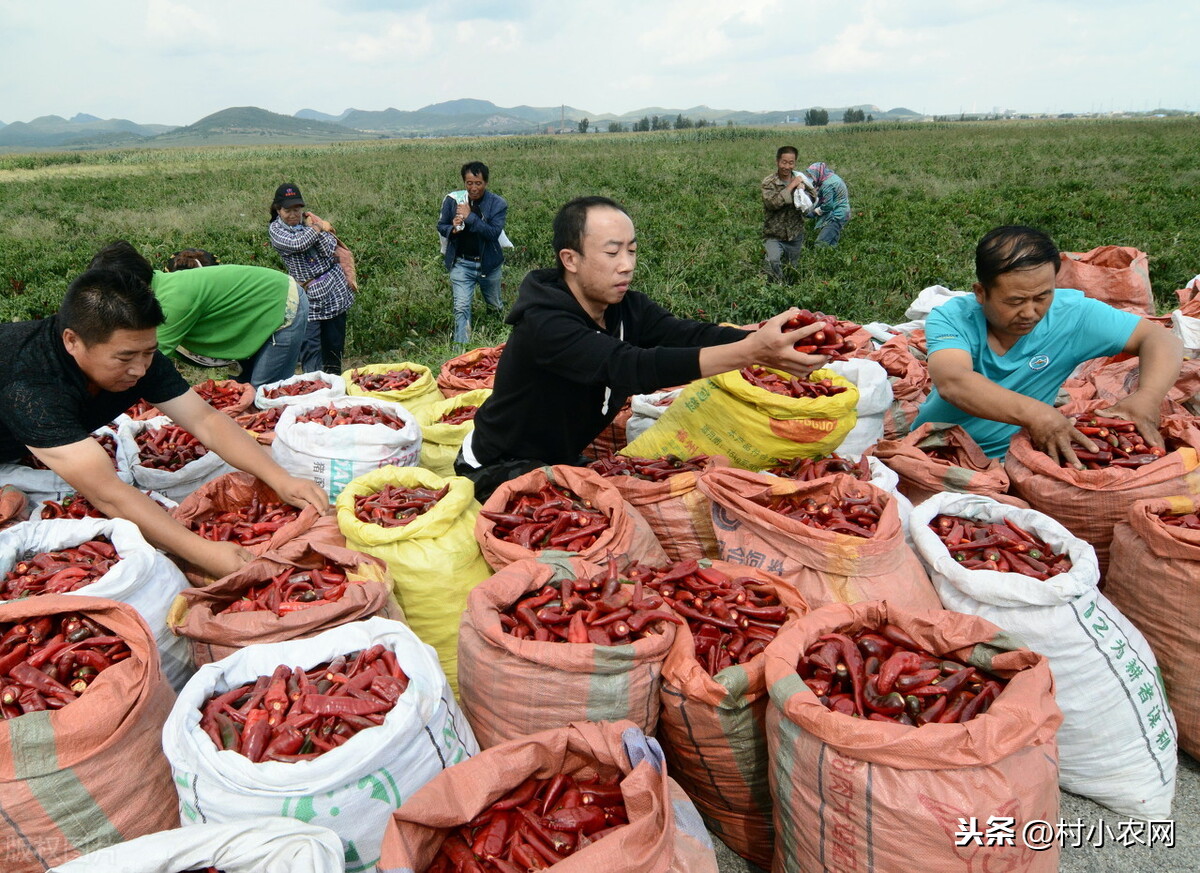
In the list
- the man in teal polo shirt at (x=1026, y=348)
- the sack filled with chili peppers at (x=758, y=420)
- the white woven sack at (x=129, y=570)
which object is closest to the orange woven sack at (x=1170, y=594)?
the man in teal polo shirt at (x=1026, y=348)

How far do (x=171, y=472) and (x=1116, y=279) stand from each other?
7.95m

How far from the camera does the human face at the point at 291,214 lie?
7941 mm

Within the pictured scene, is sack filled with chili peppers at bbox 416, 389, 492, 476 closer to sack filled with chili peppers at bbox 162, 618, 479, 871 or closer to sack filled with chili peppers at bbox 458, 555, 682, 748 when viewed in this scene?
sack filled with chili peppers at bbox 458, 555, 682, 748

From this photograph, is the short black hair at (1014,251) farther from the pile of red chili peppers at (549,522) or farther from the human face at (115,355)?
the human face at (115,355)

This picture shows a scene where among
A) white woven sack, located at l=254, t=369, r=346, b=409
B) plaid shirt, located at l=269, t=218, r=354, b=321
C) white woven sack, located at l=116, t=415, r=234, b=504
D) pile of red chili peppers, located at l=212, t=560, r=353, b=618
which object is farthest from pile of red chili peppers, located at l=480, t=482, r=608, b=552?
plaid shirt, located at l=269, t=218, r=354, b=321

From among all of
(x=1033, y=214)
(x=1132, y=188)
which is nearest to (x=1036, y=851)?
(x=1033, y=214)

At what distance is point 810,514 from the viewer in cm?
349

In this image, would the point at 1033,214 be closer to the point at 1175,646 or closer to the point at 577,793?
the point at 1175,646

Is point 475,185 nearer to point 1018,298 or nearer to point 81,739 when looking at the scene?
point 1018,298

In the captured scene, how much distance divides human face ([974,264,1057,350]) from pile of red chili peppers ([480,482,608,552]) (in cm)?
240

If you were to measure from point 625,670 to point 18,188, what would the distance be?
41.4 meters

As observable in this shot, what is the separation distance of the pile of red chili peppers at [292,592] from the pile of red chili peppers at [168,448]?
70.5 inches

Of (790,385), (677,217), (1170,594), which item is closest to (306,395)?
(790,385)

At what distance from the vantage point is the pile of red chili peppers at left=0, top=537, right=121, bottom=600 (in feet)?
10.3
